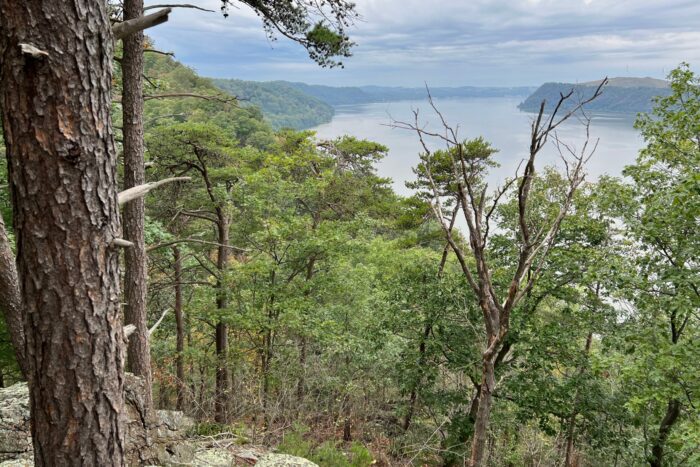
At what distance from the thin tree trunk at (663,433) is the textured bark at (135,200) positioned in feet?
26.6

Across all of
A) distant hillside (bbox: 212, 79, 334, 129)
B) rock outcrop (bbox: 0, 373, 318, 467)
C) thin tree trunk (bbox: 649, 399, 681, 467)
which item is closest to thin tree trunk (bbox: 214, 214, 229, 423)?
rock outcrop (bbox: 0, 373, 318, 467)

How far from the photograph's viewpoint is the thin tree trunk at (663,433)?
7.44 m

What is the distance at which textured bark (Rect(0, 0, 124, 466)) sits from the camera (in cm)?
175

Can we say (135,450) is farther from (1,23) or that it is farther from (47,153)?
(1,23)

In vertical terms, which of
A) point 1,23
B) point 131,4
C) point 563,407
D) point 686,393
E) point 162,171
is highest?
point 131,4

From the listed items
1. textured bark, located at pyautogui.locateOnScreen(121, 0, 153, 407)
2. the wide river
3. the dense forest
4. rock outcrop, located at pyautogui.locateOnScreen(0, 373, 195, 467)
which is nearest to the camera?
the dense forest

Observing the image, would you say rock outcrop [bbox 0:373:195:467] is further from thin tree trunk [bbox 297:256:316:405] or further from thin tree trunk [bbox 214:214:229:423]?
thin tree trunk [bbox 297:256:316:405]

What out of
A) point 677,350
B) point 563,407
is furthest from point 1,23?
point 563,407

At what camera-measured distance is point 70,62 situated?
178 centimetres

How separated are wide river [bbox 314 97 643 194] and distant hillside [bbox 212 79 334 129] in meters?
32.4

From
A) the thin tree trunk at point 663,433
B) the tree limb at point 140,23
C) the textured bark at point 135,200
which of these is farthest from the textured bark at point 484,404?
the thin tree trunk at point 663,433

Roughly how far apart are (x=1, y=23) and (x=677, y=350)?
22.5 ft

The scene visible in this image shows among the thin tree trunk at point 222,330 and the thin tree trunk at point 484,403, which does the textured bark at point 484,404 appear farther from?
the thin tree trunk at point 222,330

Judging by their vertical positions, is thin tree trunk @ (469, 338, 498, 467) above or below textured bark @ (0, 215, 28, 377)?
below
